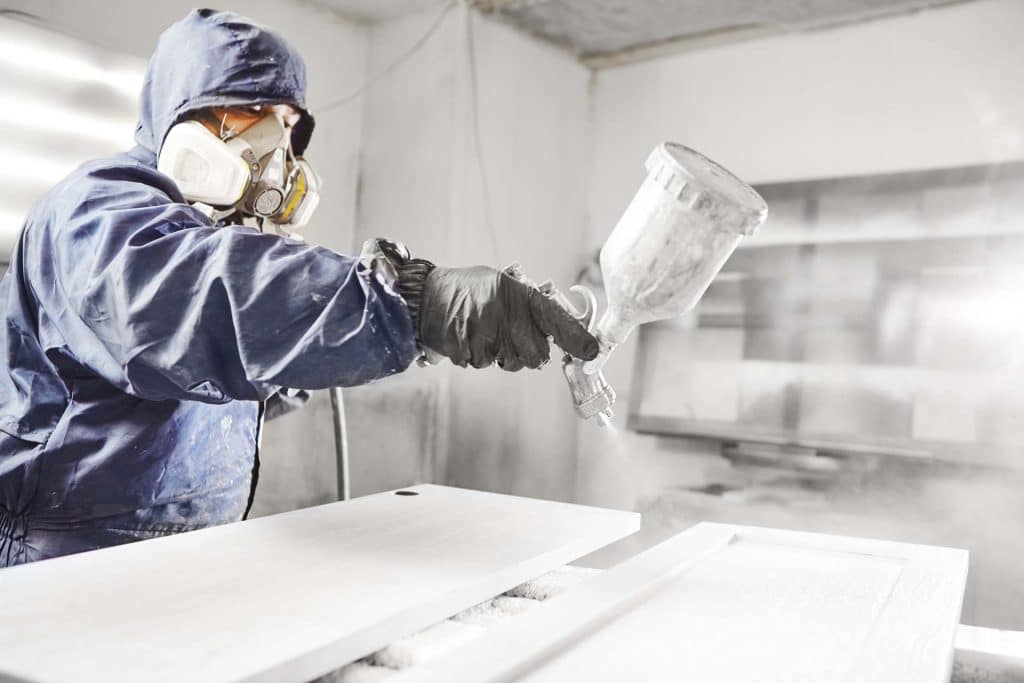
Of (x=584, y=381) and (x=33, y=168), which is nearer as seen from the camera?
(x=584, y=381)

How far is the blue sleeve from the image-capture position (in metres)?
1.04

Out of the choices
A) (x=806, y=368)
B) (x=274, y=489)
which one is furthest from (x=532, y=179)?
(x=274, y=489)

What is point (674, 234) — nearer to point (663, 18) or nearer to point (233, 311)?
point (233, 311)

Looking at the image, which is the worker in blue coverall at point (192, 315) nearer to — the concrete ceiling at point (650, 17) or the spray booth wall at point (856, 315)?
the concrete ceiling at point (650, 17)

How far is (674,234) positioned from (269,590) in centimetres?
69

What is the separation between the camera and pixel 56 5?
7.52 feet

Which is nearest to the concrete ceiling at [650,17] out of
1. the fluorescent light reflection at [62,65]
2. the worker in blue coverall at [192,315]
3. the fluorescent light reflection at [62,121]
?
the fluorescent light reflection at [62,65]

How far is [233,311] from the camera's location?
1036 millimetres

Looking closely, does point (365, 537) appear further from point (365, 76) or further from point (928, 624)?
point (365, 76)

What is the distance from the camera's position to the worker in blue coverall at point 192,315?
106cm

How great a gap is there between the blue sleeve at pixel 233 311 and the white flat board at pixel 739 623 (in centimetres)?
41

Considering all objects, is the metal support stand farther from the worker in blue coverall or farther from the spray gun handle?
the spray gun handle

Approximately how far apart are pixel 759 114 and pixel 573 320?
2.46 metres

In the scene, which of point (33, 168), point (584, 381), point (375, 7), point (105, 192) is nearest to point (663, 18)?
point (375, 7)
